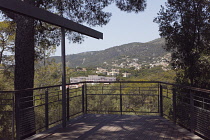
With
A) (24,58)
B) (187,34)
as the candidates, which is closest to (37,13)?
(24,58)

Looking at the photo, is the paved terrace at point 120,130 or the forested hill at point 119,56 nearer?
the paved terrace at point 120,130

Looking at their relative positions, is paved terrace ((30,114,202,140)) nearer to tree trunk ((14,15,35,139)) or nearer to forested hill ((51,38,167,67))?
tree trunk ((14,15,35,139))

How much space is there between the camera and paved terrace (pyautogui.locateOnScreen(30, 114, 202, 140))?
4.47 m

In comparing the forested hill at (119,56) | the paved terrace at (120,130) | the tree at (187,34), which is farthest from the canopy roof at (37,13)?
the forested hill at (119,56)

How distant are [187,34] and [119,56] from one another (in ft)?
90.9

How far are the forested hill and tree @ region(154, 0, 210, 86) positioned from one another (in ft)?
76.8

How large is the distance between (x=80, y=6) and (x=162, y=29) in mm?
3344

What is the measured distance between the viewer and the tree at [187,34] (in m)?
8.92

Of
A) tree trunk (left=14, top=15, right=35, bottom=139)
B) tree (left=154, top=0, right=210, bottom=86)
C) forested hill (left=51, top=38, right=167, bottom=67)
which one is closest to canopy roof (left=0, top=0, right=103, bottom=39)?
tree trunk (left=14, top=15, right=35, bottom=139)

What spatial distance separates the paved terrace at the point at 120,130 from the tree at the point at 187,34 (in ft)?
11.6

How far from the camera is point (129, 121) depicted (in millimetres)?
5918

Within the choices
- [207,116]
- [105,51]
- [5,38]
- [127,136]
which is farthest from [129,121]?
[105,51]

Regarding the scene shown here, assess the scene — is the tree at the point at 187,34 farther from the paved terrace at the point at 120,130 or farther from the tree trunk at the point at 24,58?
the tree trunk at the point at 24,58

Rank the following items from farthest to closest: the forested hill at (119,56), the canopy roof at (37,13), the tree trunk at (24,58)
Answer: the forested hill at (119,56), the tree trunk at (24,58), the canopy roof at (37,13)
